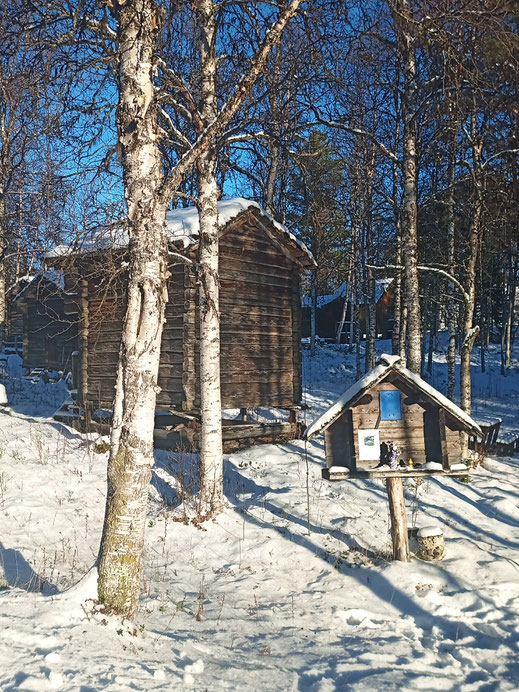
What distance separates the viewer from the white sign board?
6.45 meters

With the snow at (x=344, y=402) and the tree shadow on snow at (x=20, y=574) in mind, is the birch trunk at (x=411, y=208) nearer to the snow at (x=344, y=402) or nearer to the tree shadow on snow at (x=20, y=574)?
the snow at (x=344, y=402)

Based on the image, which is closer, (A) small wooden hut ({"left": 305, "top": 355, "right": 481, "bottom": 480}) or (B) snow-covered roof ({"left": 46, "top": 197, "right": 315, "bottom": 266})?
(A) small wooden hut ({"left": 305, "top": 355, "right": 481, "bottom": 480})

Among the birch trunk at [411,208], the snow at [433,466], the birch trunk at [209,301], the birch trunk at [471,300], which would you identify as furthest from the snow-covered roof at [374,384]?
the birch trunk at [471,300]

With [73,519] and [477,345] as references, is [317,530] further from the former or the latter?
[477,345]

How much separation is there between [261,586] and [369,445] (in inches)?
76.7

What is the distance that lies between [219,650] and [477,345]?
30100 mm

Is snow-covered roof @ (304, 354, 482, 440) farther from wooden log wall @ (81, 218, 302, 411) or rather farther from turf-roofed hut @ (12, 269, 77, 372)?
turf-roofed hut @ (12, 269, 77, 372)

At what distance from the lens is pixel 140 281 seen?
466cm

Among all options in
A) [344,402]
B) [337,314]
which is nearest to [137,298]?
[344,402]

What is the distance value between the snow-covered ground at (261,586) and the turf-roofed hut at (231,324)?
1795mm

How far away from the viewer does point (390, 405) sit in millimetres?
6523

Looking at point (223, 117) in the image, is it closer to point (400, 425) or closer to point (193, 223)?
point (400, 425)

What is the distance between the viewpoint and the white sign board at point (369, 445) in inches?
254

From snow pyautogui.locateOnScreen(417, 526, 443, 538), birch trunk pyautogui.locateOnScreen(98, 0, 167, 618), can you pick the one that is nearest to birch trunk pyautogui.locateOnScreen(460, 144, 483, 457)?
snow pyautogui.locateOnScreen(417, 526, 443, 538)
